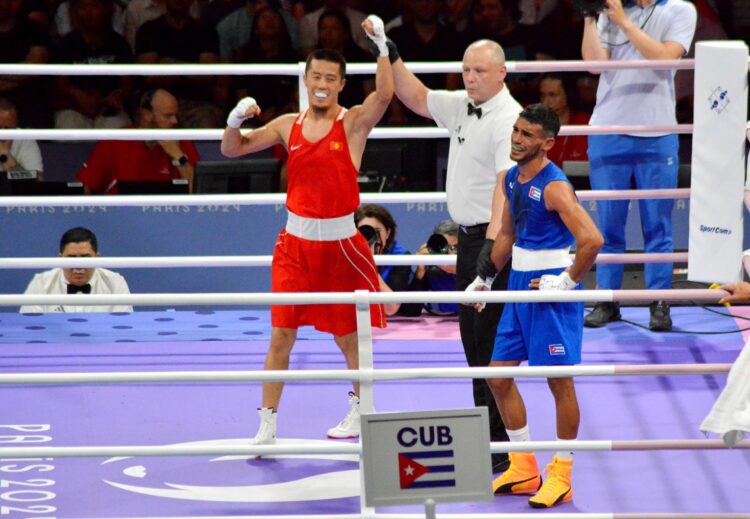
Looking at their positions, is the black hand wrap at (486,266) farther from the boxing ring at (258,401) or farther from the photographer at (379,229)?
the photographer at (379,229)

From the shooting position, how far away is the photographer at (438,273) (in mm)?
6246

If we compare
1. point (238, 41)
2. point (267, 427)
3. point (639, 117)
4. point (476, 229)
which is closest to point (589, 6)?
point (639, 117)

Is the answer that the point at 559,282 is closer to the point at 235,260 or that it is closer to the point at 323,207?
the point at 323,207

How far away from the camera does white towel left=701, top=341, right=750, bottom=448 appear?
11.7 ft

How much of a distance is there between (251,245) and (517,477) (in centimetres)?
242

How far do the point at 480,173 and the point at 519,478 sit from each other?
114 centimetres

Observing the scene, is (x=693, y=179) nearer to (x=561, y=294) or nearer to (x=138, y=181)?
(x=561, y=294)

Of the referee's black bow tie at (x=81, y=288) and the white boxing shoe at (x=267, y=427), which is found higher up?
the referee's black bow tie at (x=81, y=288)

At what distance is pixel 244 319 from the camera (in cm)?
656

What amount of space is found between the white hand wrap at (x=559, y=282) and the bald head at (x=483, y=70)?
2.96ft

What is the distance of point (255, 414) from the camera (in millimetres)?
5203

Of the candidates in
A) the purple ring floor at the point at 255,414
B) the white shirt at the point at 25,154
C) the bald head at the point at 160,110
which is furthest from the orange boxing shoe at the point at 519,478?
the white shirt at the point at 25,154

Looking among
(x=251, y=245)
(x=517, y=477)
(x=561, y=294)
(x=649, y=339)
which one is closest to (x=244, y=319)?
(x=251, y=245)

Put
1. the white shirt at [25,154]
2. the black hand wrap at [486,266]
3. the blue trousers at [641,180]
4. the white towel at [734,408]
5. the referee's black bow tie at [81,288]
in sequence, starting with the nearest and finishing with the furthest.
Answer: the white towel at [734,408]
the black hand wrap at [486,266]
the blue trousers at [641,180]
the referee's black bow tie at [81,288]
the white shirt at [25,154]
